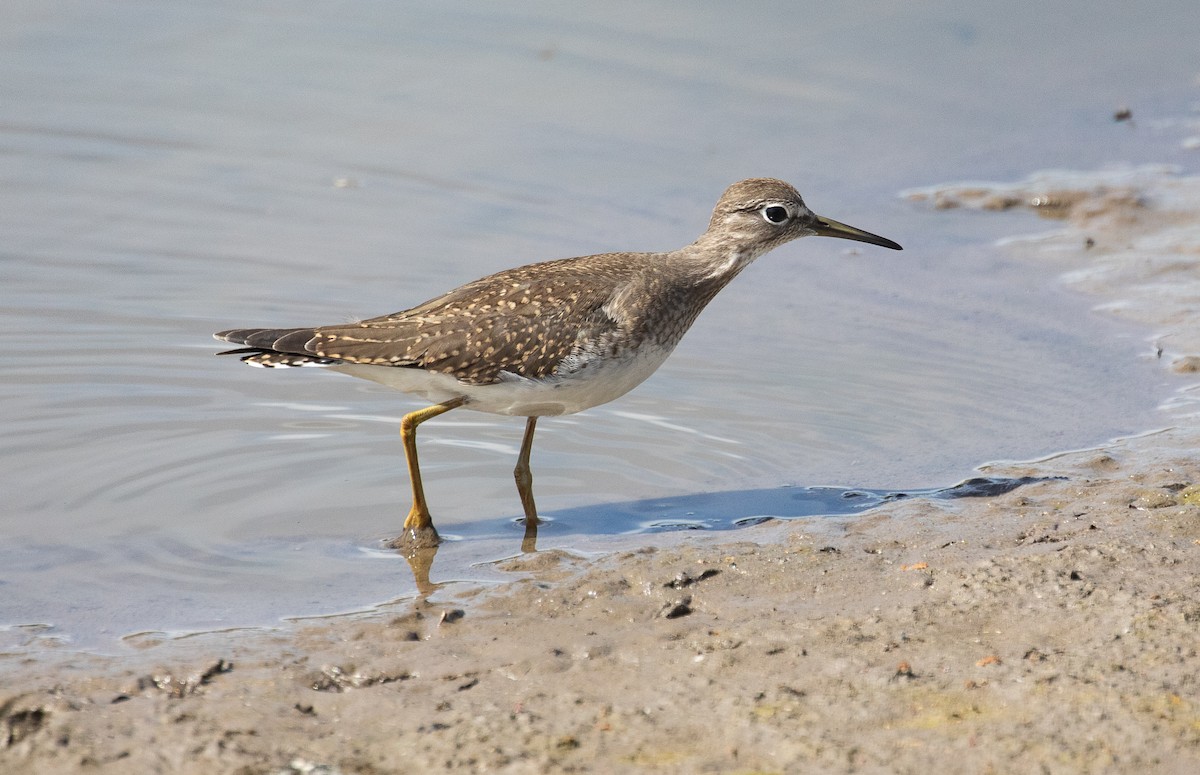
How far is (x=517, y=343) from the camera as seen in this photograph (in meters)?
7.63

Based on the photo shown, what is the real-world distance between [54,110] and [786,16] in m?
→ 8.04

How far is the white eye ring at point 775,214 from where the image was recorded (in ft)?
28.1

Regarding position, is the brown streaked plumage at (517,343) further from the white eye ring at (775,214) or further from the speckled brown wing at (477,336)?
the white eye ring at (775,214)

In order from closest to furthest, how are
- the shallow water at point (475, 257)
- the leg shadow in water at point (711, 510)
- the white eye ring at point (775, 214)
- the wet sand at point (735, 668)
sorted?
the wet sand at point (735, 668) < the leg shadow in water at point (711, 510) < the shallow water at point (475, 257) < the white eye ring at point (775, 214)

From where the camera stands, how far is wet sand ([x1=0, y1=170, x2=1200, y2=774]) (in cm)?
483

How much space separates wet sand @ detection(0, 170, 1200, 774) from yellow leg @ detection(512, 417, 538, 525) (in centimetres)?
70

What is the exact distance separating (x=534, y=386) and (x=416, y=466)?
2.65 ft

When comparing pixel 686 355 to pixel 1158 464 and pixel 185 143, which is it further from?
pixel 185 143

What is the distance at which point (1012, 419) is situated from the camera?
9.25 meters

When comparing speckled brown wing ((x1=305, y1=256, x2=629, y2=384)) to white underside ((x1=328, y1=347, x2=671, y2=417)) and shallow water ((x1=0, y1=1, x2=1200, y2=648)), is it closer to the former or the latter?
white underside ((x1=328, y1=347, x2=671, y2=417))

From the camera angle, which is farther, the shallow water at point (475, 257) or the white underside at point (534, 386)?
the shallow water at point (475, 257)

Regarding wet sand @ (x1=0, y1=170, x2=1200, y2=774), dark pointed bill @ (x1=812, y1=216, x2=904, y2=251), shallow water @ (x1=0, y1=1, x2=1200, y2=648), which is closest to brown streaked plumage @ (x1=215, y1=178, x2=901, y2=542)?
shallow water @ (x1=0, y1=1, x2=1200, y2=648)

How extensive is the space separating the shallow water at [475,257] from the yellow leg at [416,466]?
25 cm

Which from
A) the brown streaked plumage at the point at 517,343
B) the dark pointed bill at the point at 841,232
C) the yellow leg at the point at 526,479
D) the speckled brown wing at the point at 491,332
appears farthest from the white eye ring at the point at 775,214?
the yellow leg at the point at 526,479
